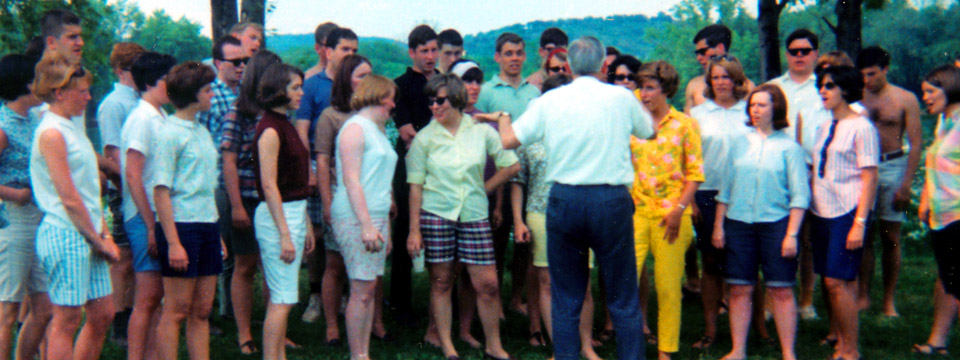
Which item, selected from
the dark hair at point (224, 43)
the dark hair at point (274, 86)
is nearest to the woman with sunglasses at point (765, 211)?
the dark hair at point (274, 86)

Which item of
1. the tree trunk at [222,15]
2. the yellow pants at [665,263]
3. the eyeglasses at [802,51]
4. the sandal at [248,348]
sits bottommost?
the sandal at [248,348]

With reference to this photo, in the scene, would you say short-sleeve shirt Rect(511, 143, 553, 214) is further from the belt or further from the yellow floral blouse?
the belt

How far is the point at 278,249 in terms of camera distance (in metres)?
4.28

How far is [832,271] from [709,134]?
110 cm

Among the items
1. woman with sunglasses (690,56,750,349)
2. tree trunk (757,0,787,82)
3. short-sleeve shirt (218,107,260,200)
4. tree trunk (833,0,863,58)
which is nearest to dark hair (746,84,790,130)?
woman with sunglasses (690,56,750,349)

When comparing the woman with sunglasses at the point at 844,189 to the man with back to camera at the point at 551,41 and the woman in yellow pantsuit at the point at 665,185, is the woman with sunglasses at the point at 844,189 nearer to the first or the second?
the woman in yellow pantsuit at the point at 665,185

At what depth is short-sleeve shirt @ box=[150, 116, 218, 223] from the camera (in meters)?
3.84

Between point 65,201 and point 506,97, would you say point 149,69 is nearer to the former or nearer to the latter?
point 65,201

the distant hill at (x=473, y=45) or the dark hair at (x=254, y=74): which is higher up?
the distant hill at (x=473, y=45)

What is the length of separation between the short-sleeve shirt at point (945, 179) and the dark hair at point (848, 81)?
515 millimetres

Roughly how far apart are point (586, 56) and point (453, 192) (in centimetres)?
124

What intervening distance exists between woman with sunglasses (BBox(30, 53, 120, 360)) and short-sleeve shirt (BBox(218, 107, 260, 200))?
3.00 feet

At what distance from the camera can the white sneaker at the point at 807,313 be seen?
238 inches

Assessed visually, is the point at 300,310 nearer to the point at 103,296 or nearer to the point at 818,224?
the point at 103,296
